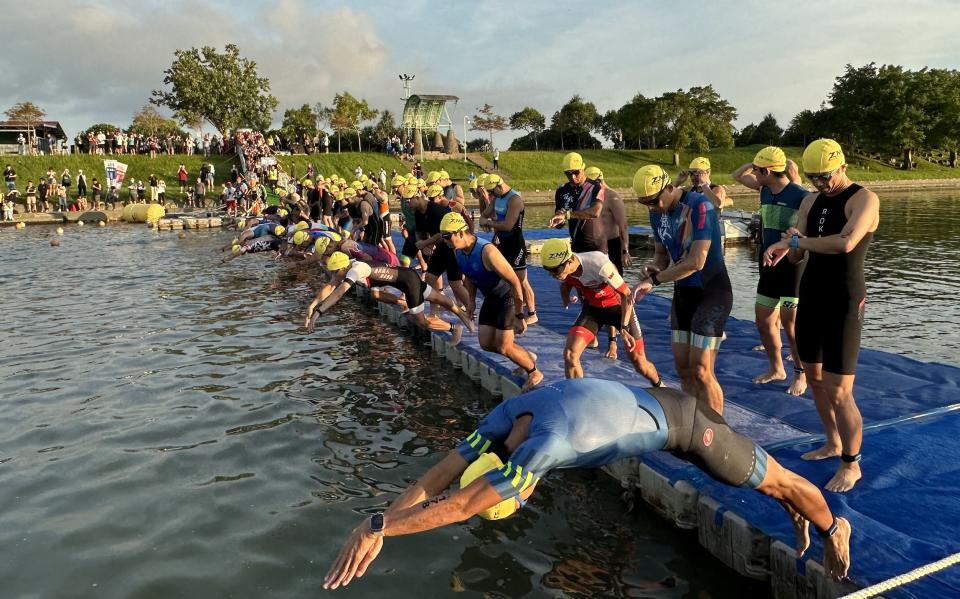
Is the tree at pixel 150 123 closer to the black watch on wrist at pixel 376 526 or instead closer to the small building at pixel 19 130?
the small building at pixel 19 130

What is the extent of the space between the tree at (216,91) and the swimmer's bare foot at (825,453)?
56416 millimetres

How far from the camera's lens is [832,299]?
4621mm

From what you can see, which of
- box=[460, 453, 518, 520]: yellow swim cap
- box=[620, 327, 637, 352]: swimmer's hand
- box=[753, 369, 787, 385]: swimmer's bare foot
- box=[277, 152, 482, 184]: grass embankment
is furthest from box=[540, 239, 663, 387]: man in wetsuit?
box=[277, 152, 482, 184]: grass embankment

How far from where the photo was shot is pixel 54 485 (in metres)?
6.22

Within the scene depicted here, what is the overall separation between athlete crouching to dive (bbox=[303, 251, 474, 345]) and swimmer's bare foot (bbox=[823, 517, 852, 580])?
660cm

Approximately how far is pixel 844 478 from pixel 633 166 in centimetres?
6161

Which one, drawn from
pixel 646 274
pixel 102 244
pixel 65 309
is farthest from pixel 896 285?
pixel 102 244

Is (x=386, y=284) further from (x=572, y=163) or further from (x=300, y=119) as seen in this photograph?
(x=300, y=119)

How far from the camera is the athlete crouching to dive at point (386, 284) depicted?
32.4ft

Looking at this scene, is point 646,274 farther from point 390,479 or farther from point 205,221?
point 205,221

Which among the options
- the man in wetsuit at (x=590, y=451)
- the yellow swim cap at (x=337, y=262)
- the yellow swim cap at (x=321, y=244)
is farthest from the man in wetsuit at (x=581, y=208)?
the man in wetsuit at (x=590, y=451)

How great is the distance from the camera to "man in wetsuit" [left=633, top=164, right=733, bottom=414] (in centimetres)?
550

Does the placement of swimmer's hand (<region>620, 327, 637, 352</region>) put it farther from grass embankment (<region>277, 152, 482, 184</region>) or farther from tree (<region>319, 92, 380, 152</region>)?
tree (<region>319, 92, 380, 152</region>)

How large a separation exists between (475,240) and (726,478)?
430cm
